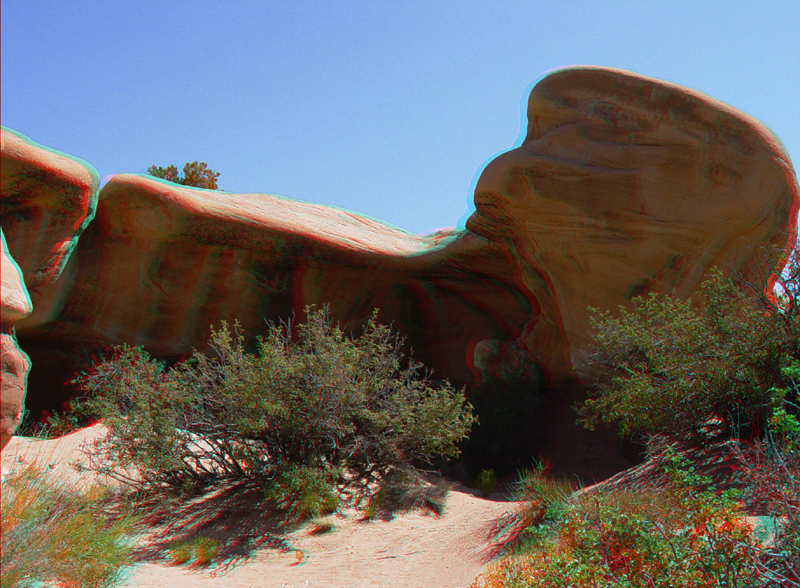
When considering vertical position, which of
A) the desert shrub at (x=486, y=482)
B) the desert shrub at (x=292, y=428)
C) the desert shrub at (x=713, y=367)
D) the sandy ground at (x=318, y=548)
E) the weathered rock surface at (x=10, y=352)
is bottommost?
the desert shrub at (x=486, y=482)

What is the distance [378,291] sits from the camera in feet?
38.8

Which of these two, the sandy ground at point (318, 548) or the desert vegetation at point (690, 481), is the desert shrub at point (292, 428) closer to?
the sandy ground at point (318, 548)

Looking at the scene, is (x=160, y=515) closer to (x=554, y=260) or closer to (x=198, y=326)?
(x=198, y=326)

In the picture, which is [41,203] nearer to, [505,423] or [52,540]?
[52,540]

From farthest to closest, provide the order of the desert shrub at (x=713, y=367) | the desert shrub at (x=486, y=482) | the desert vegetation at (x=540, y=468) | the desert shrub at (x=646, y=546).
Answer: the desert shrub at (x=486, y=482), the desert shrub at (x=713, y=367), the desert vegetation at (x=540, y=468), the desert shrub at (x=646, y=546)

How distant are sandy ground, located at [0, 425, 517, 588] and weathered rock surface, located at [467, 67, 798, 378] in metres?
3.79

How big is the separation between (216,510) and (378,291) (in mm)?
5655

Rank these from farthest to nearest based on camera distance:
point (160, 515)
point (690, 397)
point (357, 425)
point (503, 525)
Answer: point (357, 425) → point (160, 515) → point (503, 525) → point (690, 397)

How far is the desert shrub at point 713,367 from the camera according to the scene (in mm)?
5887

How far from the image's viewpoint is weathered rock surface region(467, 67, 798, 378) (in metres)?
8.35

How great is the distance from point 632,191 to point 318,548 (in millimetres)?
6390

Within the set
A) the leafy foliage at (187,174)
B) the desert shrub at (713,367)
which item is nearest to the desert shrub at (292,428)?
the desert shrub at (713,367)

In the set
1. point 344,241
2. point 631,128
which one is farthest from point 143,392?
point 631,128

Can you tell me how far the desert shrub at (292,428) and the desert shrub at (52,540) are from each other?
2.06m
